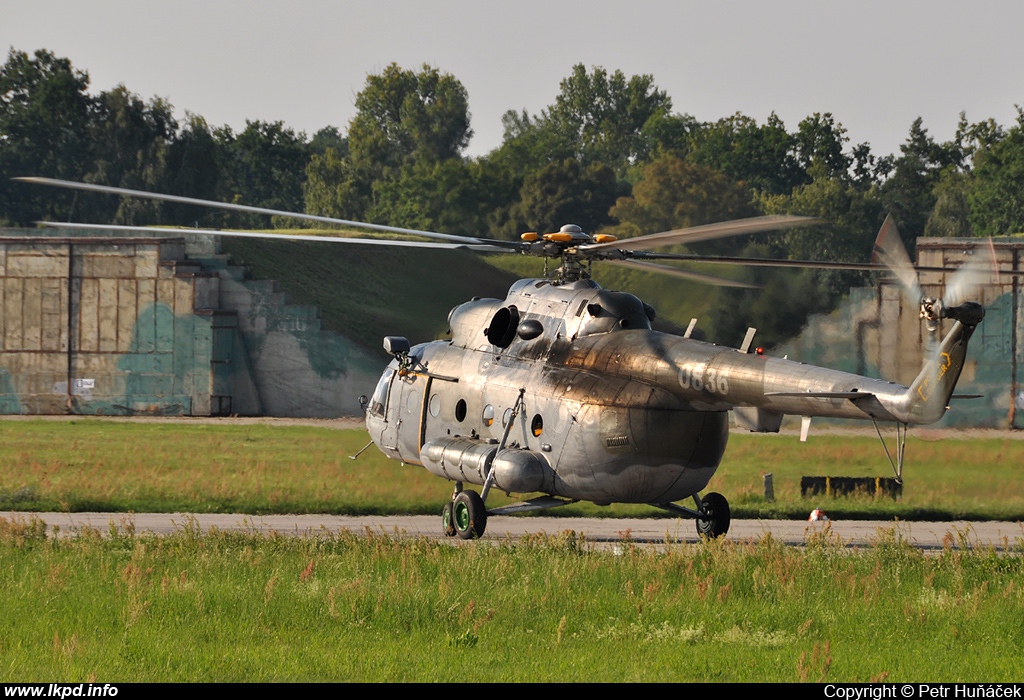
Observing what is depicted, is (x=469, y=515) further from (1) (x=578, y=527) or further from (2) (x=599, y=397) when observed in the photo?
(1) (x=578, y=527)

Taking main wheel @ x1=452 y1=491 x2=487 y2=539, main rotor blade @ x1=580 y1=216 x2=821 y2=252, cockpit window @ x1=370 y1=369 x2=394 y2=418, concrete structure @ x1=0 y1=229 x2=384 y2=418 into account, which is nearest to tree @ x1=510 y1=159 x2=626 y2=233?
concrete structure @ x1=0 y1=229 x2=384 y2=418

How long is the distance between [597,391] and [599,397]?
0.14 m

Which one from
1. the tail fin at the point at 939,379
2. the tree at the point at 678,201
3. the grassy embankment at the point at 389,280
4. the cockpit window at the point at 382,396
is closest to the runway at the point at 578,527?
the cockpit window at the point at 382,396

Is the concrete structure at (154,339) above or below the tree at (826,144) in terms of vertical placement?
below

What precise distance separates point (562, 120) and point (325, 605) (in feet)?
384

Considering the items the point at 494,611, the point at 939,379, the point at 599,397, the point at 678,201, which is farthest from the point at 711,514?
the point at 678,201

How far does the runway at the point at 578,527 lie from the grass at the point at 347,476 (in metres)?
0.78

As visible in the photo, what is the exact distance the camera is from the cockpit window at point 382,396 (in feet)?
79.9

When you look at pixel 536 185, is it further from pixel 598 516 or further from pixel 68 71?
pixel 598 516

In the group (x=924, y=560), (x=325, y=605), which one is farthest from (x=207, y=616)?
(x=924, y=560)

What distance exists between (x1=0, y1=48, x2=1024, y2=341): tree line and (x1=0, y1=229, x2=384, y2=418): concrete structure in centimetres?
1871

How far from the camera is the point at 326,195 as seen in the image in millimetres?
96500

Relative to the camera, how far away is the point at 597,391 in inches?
755

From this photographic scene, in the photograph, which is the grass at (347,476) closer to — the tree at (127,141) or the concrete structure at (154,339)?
the concrete structure at (154,339)
